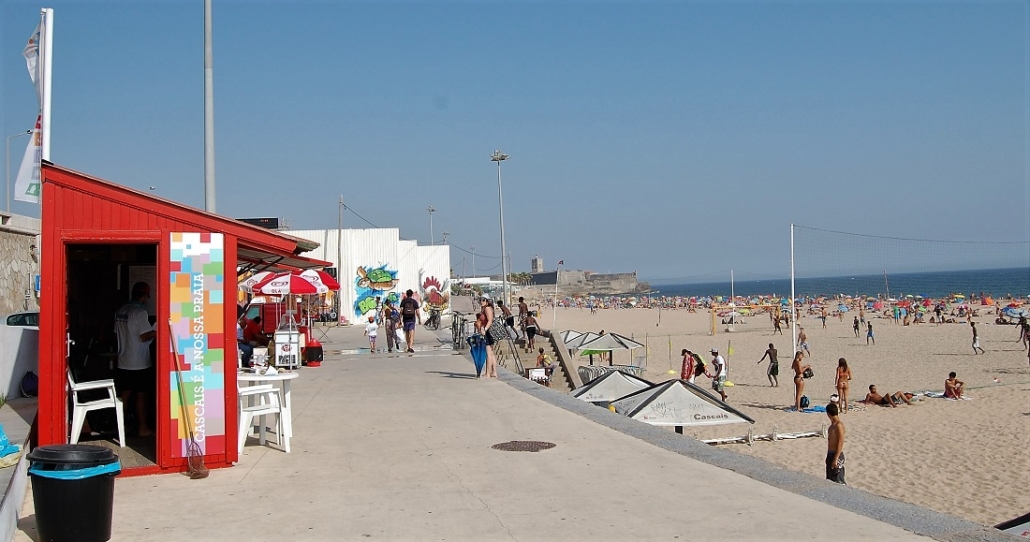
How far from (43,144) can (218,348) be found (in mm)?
3142

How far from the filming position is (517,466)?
332 inches

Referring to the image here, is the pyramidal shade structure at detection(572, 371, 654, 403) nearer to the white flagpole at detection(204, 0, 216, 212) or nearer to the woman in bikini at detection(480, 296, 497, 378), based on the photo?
the woman in bikini at detection(480, 296, 497, 378)

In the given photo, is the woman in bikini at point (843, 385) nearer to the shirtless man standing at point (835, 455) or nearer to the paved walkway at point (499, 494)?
the shirtless man standing at point (835, 455)

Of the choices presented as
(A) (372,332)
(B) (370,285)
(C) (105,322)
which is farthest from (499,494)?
(B) (370,285)

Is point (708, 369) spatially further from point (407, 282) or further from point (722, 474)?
point (722, 474)

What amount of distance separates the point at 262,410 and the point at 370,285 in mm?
38313

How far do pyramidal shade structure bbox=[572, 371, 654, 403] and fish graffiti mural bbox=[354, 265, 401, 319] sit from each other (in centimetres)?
3083

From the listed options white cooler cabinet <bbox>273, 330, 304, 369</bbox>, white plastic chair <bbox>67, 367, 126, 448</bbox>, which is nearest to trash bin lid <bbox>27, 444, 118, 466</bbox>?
white plastic chair <bbox>67, 367, 126, 448</bbox>

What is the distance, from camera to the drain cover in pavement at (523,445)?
9356 mm

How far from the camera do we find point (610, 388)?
1689 centimetres

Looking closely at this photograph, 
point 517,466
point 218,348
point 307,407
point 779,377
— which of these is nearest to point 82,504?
point 218,348

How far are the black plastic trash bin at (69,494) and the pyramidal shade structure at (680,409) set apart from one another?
30.9 ft

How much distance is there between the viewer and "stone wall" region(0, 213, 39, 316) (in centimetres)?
2156

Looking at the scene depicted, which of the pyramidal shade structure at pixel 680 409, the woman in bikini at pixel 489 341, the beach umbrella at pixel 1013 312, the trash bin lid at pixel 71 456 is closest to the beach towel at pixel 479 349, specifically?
the woman in bikini at pixel 489 341
